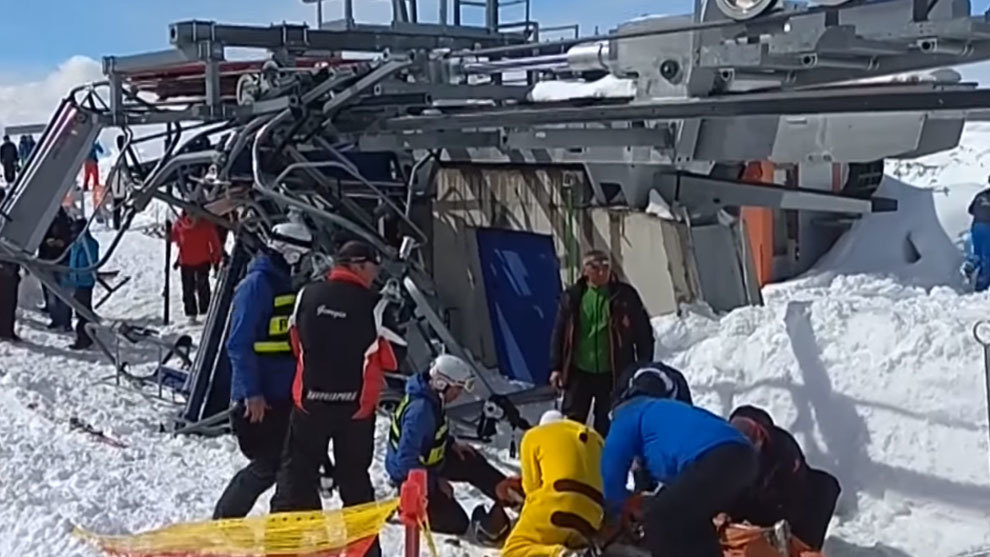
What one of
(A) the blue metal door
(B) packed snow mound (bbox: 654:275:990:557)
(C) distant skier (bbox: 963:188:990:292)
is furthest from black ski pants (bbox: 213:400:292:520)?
(C) distant skier (bbox: 963:188:990:292)

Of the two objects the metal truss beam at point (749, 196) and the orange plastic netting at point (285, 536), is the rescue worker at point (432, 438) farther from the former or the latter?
the metal truss beam at point (749, 196)

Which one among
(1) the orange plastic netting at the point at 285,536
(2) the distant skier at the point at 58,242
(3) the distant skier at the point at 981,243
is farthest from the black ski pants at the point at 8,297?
(3) the distant skier at the point at 981,243

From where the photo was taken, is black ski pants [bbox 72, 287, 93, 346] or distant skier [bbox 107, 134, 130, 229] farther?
black ski pants [bbox 72, 287, 93, 346]

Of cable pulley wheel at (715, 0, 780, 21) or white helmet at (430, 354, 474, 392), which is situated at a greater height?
cable pulley wheel at (715, 0, 780, 21)

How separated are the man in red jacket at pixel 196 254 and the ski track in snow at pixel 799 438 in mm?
4575

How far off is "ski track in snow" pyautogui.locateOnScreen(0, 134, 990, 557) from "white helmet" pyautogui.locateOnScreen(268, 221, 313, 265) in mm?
1531

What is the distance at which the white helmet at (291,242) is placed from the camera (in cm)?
765

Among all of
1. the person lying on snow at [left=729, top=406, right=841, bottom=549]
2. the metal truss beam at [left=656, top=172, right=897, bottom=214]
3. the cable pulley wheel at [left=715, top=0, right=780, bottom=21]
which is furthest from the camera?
the metal truss beam at [left=656, top=172, right=897, bottom=214]

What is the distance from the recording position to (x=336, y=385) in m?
6.42

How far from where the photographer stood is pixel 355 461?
6582mm

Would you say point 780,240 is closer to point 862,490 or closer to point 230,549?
point 862,490

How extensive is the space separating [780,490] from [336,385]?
2240mm

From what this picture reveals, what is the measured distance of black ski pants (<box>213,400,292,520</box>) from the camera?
6891 mm

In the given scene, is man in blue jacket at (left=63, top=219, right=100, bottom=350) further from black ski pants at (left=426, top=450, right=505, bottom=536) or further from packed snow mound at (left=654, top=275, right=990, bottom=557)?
packed snow mound at (left=654, top=275, right=990, bottom=557)
